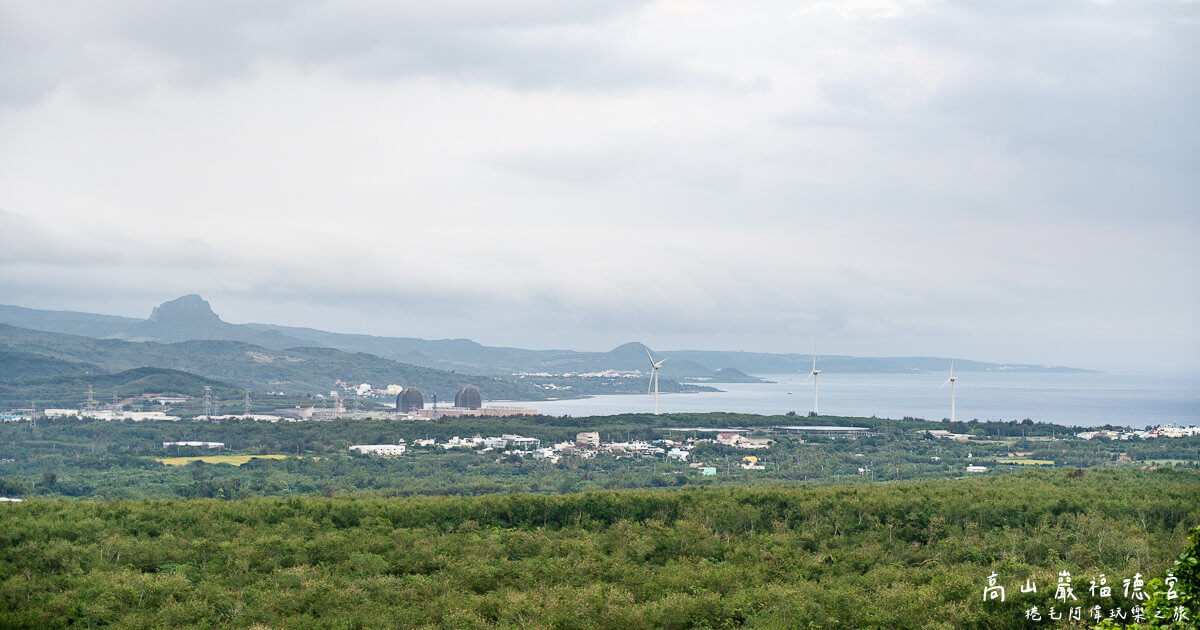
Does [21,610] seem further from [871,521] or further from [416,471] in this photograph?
[416,471]

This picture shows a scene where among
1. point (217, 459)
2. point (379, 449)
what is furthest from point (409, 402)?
point (217, 459)

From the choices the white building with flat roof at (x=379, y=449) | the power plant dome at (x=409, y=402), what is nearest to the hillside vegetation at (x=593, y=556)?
the white building with flat roof at (x=379, y=449)

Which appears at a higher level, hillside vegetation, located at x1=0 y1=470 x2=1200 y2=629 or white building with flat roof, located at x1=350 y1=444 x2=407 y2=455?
hillside vegetation, located at x1=0 y1=470 x2=1200 y2=629

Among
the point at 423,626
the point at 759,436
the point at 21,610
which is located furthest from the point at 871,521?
the point at 759,436

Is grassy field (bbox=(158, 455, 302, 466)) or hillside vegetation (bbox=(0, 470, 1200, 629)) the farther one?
grassy field (bbox=(158, 455, 302, 466))

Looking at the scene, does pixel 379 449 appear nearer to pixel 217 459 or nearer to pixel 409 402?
pixel 217 459

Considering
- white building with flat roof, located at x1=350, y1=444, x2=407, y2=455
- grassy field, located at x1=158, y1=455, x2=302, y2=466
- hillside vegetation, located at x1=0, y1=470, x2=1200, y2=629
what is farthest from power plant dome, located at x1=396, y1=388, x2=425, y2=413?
hillside vegetation, located at x1=0, y1=470, x2=1200, y2=629

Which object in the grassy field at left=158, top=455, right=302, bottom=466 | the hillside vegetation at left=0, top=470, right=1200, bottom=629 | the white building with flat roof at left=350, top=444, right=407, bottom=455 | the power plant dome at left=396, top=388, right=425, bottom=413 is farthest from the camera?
the power plant dome at left=396, top=388, right=425, bottom=413

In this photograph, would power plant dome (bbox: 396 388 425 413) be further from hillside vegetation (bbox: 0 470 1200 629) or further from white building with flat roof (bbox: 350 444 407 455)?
hillside vegetation (bbox: 0 470 1200 629)

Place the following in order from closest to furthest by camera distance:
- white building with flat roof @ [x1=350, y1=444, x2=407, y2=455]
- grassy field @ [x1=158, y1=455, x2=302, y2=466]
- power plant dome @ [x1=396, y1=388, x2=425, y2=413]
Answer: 1. grassy field @ [x1=158, y1=455, x2=302, y2=466]
2. white building with flat roof @ [x1=350, y1=444, x2=407, y2=455]
3. power plant dome @ [x1=396, y1=388, x2=425, y2=413]

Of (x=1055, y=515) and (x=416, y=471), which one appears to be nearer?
(x=1055, y=515)

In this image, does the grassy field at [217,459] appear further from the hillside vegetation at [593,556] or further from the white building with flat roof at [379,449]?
the hillside vegetation at [593,556]
